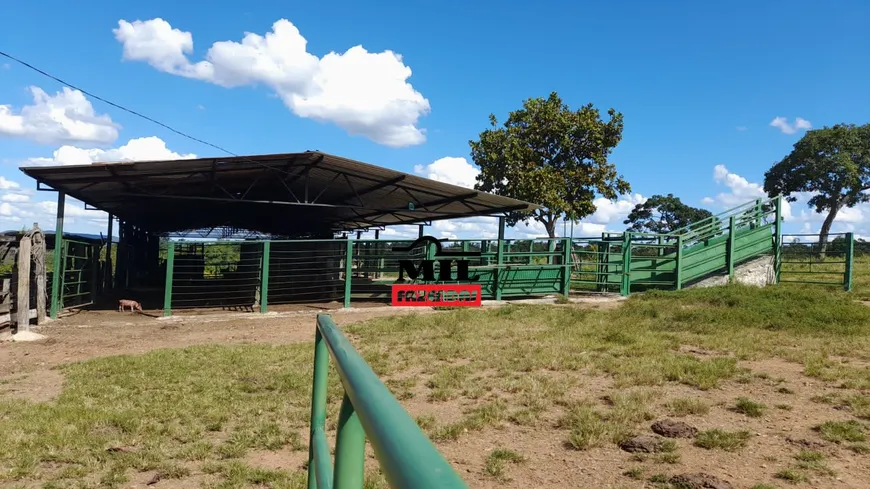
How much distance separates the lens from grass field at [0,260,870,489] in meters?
3.85

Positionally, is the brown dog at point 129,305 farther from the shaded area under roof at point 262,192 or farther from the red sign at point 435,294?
the red sign at point 435,294

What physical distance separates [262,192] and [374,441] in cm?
1790

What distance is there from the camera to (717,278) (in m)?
14.7

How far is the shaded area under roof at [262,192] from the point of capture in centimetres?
1154

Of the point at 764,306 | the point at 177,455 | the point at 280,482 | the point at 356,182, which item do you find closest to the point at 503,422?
the point at 280,482

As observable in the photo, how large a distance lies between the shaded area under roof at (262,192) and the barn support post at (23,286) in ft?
4.92

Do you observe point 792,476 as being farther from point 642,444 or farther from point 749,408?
point 749,408

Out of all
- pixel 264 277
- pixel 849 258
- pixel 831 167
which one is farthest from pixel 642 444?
pixel 831 167

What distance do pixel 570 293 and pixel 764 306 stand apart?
592 centimetres

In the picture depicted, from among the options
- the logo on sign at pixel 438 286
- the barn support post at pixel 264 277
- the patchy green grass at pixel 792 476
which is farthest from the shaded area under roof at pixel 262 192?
the patchy green grass at pixel 792 476

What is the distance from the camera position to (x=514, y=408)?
5.21 metres

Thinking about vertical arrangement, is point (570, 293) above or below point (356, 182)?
below

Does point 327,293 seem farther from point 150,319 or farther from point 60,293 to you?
point 60,293

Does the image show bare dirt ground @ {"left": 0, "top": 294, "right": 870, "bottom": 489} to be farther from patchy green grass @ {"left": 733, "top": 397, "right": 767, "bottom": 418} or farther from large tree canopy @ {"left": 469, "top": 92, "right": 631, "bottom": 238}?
large tree canopy @ {"left": 469, "top": 92, "right": 631, "bottom": 238}
